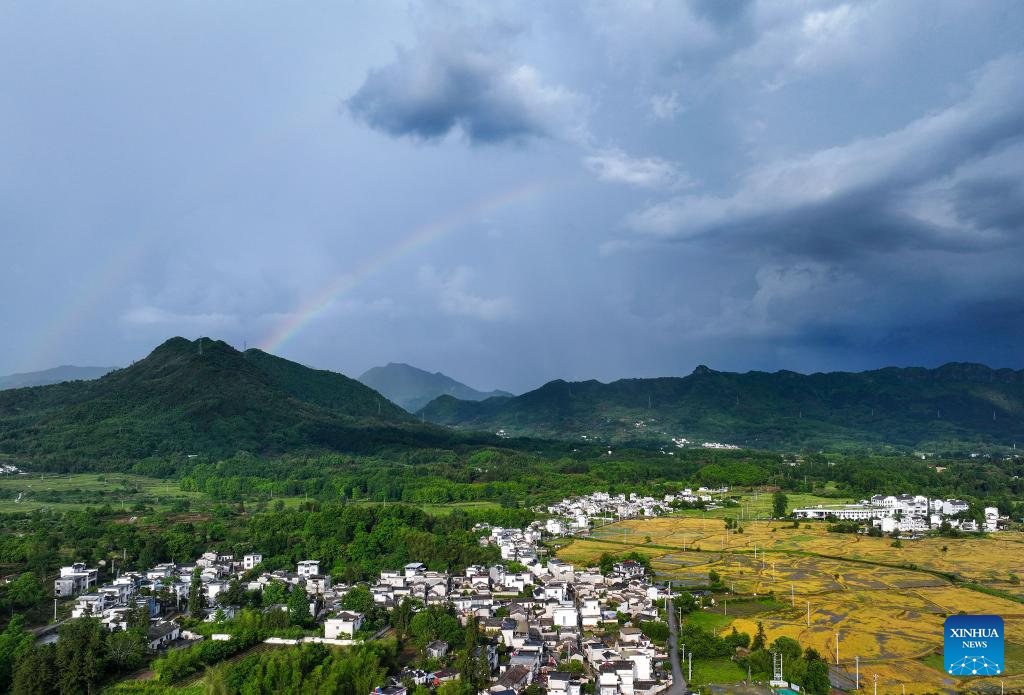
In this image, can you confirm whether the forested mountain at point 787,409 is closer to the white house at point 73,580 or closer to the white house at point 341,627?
the white house at point 73,580

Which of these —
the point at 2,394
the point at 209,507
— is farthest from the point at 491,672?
the point at 2,394

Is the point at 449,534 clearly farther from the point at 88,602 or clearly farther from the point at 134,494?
the point at 134,494

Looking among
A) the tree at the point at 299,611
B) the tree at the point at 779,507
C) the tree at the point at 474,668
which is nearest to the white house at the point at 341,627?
the tree at the point at 299,611

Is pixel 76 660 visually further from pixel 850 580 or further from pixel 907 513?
pixel 907 513

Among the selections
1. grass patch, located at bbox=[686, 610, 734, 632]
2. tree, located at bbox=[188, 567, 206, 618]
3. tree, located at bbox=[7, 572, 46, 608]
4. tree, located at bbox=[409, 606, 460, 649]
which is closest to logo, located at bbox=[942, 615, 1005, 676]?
grass patch, located at bbox=[686, 610, 734, 632]

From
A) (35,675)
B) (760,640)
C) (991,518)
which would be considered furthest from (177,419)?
(991,518)

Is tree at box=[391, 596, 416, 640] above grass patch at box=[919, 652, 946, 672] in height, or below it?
above

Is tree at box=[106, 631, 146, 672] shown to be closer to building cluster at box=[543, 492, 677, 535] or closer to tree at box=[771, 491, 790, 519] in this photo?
building cluster at box=[543, 492, 677, 535]
